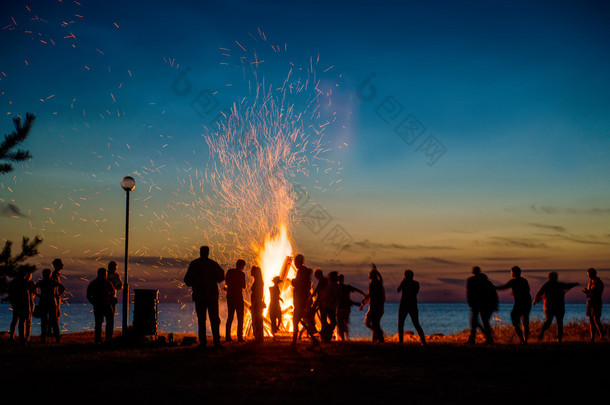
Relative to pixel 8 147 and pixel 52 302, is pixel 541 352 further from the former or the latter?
pixel 8 147

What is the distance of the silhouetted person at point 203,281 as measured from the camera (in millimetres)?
12953

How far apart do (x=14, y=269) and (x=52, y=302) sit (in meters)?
1.28

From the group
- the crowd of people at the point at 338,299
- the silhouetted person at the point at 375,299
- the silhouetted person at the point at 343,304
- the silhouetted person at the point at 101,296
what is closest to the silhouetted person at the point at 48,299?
the silhouetted person at the point at 101,296

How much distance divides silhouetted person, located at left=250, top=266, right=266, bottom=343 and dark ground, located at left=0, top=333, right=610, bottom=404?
1278 millimetres

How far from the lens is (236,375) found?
9.54 meters

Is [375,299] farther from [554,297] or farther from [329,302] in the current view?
[554,297]

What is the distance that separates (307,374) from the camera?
9.71 m

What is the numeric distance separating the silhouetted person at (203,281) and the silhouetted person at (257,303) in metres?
1.98

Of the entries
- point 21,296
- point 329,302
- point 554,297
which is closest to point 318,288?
point 329,302

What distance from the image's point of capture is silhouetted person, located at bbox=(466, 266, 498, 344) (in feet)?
48.4

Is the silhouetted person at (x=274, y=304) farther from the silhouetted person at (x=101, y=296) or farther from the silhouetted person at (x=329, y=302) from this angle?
the silhouetted person at (x=101, y=296)

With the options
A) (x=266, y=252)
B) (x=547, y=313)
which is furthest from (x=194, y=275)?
A: (x=266, y=252)

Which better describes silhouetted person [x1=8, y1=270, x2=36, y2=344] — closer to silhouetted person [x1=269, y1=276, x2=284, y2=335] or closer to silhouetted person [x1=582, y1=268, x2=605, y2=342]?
silhouetted person [x1=269, y1=276, x2=284, y2=335]

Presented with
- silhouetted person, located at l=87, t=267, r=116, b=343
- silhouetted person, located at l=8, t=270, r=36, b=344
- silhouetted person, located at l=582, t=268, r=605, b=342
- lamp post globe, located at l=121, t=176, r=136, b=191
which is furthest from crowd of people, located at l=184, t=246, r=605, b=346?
silhouetted person, located at l=8, t=270, r=36, b=344
